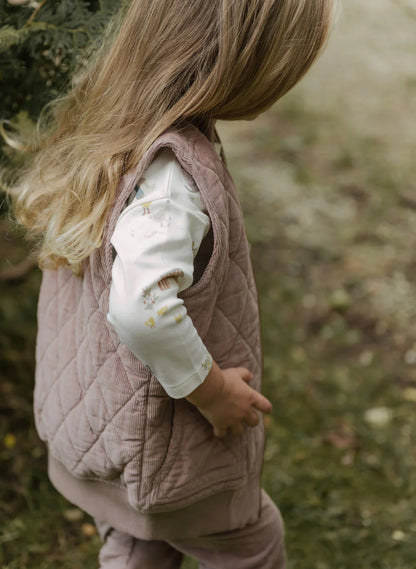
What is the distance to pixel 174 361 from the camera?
1.26 m

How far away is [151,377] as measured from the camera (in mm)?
1350

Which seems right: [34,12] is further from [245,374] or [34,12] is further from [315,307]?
[315,307]

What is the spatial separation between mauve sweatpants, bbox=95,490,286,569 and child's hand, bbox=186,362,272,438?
31cm

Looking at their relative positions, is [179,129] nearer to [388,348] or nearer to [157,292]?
[157,292]

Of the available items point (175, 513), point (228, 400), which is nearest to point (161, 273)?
point (228, 400)

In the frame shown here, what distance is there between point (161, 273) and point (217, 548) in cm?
81

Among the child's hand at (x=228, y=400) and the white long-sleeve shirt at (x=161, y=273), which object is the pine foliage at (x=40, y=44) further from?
the child's hand at (x=228, y=400)

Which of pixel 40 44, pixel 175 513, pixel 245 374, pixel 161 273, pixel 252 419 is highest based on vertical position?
pixel 40 44

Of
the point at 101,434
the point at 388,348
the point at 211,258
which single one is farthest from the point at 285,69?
the point at 388,348

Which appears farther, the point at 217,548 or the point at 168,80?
the point at 217,548

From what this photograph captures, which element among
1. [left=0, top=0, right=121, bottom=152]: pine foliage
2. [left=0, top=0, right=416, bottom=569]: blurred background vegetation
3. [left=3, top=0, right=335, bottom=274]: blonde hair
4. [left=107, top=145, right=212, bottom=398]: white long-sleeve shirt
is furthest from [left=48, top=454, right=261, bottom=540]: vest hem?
[left=0, top=0, right=121, bottom=152]: pine foliage

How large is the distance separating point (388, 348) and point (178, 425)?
1.83 meters

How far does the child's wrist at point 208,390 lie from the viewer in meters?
1.35

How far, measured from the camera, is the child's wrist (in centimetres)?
135
